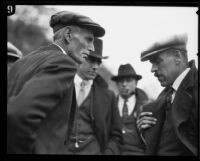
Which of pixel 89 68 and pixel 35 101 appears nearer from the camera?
pixel 35 101

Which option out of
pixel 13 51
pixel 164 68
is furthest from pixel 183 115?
pixel 13 51

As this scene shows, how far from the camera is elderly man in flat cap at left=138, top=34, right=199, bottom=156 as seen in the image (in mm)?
3242

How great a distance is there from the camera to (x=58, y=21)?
311cm

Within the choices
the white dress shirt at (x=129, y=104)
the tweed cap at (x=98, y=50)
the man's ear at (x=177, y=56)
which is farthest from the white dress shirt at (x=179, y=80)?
the tweed cap at (x=98, y=50)

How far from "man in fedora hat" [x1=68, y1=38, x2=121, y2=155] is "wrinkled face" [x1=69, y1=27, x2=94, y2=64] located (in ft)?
0.99

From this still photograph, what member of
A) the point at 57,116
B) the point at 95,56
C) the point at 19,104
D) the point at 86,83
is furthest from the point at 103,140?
the point at 19,104

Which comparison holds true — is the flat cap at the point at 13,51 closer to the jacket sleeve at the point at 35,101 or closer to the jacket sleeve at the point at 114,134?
the jacket sleeve at the point at 114,134

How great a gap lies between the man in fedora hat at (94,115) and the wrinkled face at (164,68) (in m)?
0.44

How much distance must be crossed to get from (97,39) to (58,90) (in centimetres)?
119

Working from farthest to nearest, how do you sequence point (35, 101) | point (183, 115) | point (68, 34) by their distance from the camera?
point (183, 115) → point (68, 34) → point (35, 101)

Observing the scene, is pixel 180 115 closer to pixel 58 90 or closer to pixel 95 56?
pixel 95 56

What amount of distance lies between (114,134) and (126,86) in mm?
459

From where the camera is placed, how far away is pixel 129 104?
3500 millimetres

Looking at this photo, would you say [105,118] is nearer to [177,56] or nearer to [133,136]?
[133,136]
